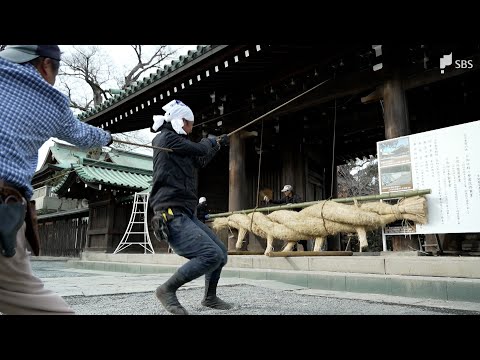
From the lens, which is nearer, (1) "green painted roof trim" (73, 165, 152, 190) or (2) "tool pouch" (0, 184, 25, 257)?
(2) "tool pouch" (0, 184, 25, 257)

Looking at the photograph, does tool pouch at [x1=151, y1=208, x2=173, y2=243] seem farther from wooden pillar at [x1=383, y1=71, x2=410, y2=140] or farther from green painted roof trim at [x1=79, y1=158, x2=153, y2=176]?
green painted roof trim at [x1=79, y1=158, x2=153, y2=176]

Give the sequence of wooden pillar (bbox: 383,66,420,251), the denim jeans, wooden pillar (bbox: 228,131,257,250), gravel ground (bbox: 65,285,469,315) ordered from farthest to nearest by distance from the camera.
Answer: wooden pillar (bbox: 228,131,257,250) < wooden pillar (bbox: 383,66,420,251) < gravel ground (bbox: 65,285,469,315) < the denim jeans

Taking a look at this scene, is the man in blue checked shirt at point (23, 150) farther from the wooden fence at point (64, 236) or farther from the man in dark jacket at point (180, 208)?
the wooden fence at point (64, 236)

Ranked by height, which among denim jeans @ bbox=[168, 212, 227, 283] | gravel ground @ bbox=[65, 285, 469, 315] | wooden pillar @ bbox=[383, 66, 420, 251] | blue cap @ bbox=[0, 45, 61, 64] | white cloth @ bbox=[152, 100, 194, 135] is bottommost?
gravel ground @ bbox=[65, 285, 469, 315]

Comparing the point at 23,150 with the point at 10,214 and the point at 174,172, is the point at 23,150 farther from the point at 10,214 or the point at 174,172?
the point at 174,172

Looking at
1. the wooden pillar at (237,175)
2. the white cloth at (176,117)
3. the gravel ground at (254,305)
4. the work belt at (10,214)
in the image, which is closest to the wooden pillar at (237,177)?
the wooden pillar at (237,175)

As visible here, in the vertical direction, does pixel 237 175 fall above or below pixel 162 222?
above

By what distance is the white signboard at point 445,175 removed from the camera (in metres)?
4.65

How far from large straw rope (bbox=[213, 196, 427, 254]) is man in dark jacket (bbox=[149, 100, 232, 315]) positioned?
2704mm

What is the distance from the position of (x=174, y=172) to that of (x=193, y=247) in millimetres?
688

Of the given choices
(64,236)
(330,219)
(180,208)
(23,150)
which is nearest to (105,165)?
(64,236)

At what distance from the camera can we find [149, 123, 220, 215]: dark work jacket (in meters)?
3.12

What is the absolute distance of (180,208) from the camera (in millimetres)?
3123

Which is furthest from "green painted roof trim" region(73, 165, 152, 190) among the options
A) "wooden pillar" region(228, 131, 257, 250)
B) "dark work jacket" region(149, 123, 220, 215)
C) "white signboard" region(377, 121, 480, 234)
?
"dark work jacket" region(149, 123, 220, 215)
